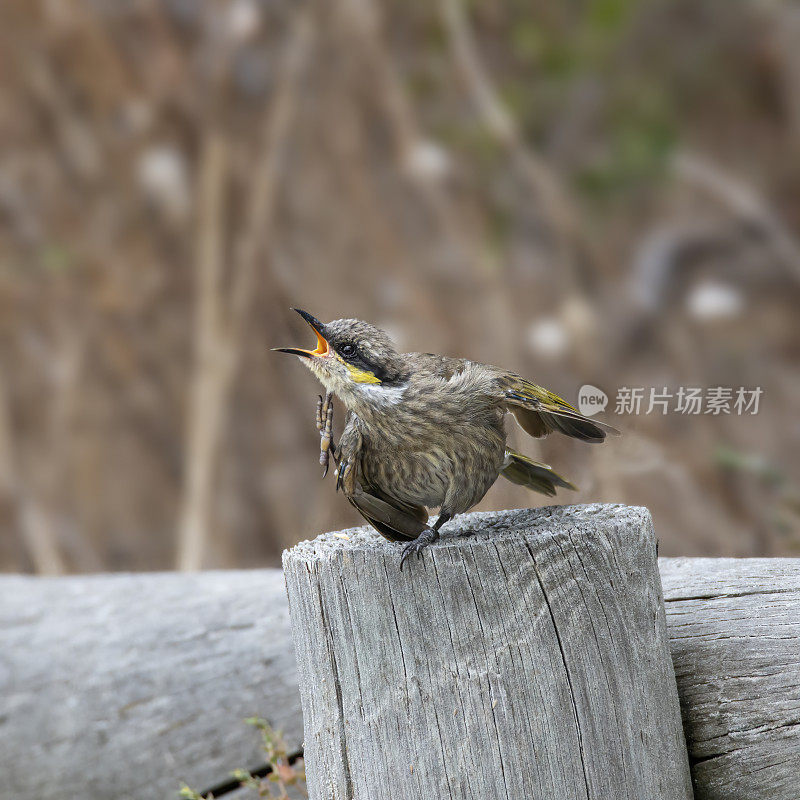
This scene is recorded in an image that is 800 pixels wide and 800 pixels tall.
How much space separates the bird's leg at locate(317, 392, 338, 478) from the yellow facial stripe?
7 cm

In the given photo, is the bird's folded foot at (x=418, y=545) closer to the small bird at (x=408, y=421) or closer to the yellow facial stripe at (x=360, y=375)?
the small bird at (x=408, y=421)

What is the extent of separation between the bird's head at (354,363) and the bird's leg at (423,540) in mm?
260

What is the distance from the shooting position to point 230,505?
529cm

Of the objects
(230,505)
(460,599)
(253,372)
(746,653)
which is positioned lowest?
(746,653)

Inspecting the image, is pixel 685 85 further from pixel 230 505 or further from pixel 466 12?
pixel 230 505

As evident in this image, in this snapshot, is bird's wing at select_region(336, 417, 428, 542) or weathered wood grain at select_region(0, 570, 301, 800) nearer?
bird's wing at select_region(336, 417, 428, 542)

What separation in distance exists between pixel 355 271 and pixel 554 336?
1226 mm

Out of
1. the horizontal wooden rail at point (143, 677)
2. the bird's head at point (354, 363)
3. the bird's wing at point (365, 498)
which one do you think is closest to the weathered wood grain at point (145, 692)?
the horizontal wooden rail at point (143, 677)

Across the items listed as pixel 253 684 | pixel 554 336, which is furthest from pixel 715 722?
pixel 554 336

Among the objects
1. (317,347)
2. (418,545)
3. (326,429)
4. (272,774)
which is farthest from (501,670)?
(272,774)

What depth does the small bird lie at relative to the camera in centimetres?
171

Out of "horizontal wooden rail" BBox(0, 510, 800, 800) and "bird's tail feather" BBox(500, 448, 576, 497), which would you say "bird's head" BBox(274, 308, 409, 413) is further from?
"horizontal wooden rail" BBox(0, 510, 800, 800)

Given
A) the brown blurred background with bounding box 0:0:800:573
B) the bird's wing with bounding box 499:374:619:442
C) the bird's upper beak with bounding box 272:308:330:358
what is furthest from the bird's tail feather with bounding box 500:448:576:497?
the brown blurred background with bounding box 0:0:800:573

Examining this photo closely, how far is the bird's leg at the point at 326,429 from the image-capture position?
1.70 meters
